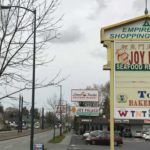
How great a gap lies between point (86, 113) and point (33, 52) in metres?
71.3

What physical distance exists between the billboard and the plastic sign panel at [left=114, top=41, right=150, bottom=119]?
3153 inches

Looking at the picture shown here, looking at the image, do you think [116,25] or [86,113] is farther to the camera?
[86,113]

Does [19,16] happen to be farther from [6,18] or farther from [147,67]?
[147,67]

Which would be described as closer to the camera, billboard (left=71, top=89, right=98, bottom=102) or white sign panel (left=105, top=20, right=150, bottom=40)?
white sign panel (left=105, top=20, right=150, bottom=40)

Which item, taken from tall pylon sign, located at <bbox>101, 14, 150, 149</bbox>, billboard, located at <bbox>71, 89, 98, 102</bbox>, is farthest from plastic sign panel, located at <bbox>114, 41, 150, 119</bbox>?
billboard, located at <bbox>71, 89, 98, 102</bbox>

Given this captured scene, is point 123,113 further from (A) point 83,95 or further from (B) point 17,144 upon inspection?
(A) point 83,95

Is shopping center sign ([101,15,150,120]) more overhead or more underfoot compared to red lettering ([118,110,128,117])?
more overhead

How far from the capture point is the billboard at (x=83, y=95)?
300ft

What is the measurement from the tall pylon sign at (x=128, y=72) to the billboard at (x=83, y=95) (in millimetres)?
80092

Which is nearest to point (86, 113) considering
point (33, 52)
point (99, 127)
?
point (99, 127)

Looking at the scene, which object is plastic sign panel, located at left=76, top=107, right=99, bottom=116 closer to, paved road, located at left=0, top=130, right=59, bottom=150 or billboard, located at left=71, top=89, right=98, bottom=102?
billboard, located at left=71, top=89, right=98, bottom=102

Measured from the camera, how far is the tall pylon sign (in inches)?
391

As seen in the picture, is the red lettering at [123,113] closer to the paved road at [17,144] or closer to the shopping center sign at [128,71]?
the shopping center sign at [128,71]

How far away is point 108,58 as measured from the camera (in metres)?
10.1
